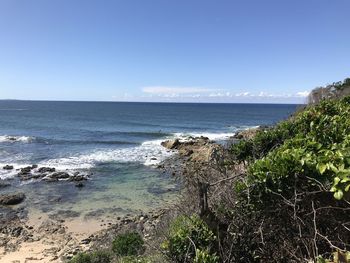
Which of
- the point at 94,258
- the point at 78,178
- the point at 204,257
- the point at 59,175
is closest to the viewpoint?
the point at 204,257

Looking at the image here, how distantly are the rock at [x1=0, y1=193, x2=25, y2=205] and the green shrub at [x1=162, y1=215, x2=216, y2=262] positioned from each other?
674 inches

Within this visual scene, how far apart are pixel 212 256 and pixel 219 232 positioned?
0.56 meters

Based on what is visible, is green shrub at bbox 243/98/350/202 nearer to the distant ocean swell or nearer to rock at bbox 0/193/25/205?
rock at bbox 0/193/25/205

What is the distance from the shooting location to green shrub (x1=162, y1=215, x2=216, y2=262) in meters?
5.99

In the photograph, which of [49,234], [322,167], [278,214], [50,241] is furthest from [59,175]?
→ [322,167]

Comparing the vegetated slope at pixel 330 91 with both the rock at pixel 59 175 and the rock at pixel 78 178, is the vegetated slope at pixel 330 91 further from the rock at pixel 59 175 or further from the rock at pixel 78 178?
the rock at pixel 59 175

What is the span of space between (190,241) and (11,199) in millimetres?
17788

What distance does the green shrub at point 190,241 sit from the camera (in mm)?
5988

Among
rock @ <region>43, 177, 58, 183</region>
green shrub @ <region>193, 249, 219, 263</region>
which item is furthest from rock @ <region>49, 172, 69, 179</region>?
green shrub @ <region>193, 249, 219, 263</region>

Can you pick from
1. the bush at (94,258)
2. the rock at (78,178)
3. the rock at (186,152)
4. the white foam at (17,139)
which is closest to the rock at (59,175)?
the rock at (78,178)

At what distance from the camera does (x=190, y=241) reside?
6051 mm

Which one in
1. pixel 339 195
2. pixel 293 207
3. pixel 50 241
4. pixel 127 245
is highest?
pixel 339 195

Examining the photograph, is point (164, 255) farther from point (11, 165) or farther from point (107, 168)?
point (11, 165)

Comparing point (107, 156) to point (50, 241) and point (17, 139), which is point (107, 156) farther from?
point (50, 241)
